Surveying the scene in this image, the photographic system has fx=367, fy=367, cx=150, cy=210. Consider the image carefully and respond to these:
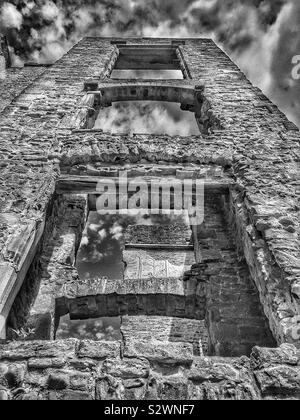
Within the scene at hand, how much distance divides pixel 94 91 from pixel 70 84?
1.87 feet

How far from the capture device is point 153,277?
5.99 m

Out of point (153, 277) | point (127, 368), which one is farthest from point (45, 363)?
point (153, 277)

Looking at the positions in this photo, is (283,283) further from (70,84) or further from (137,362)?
(70,84)

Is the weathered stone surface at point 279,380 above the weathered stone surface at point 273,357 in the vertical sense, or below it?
below

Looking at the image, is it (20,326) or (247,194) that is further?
(247,194)

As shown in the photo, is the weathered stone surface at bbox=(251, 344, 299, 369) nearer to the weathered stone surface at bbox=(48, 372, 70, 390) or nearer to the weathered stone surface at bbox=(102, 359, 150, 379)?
the weathered stone surface at bbox=(102, 359, 150, 379)

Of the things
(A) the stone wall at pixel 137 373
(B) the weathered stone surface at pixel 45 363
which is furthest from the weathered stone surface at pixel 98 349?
(B) the weathered stone surface at pixel 45 363

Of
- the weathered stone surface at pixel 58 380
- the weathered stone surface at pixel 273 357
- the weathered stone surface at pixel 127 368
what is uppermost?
the weathered stone surface at pixel 273 357

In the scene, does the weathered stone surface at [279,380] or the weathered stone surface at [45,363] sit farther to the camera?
the weathered stone surface at [45,363]

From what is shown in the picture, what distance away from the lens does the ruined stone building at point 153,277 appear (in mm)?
2674

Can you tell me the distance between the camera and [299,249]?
387 cm

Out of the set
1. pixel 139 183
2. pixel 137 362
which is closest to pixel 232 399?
pixel 137 362

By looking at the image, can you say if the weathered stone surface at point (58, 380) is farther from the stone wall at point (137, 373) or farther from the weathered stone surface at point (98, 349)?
the weathered stone surface at point (98, 349)

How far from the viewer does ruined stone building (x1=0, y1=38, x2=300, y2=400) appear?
2674 mm
